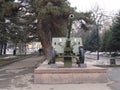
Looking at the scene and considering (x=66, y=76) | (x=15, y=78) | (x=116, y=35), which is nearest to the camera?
(x=66, y=76)

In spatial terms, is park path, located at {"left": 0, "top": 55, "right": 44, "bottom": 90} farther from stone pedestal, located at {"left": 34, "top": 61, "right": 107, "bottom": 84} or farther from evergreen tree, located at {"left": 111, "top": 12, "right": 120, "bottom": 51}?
evergreen tree, located at {"left": 111, "top": 12, "right": 120, "bottom": 51}

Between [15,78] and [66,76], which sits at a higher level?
[66,76]

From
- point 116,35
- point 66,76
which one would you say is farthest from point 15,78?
point 116,35

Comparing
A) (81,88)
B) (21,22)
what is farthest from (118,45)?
(81,88)

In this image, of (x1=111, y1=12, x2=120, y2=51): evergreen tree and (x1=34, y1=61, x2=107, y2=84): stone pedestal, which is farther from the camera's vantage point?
(x1=111, y1=12, x2=120, y2=51): evergreen tree

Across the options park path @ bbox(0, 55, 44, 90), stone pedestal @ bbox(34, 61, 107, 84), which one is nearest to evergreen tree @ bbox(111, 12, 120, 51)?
park path @ bbox(0, 55, 44, 90)

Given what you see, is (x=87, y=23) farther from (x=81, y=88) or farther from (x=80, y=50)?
(x=81, y=88)

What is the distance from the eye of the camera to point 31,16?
30906 mm

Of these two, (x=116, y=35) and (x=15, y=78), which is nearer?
(x=15, y=78)

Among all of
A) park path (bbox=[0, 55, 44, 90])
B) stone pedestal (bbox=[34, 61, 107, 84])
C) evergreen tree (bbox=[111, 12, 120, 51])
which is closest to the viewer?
park path (bbox=[0, 55, 44, 90])

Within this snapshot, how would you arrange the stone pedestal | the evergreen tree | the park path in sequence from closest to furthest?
the park path → the stone pedestal → the evergreen tree

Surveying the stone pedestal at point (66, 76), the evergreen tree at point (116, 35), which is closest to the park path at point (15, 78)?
the stone pedestal at point (66, 76)

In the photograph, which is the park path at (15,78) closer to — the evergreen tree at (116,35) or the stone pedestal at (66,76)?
the stone pedestal at (66,76)

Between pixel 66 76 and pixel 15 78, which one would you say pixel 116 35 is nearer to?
pixel 15 78
